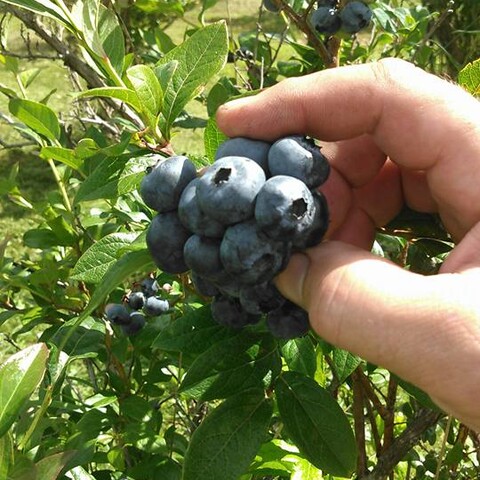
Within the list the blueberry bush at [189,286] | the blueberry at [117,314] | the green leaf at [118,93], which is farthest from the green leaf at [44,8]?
the blueberry at [117,314]

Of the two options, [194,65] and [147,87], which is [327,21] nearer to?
[194,65]

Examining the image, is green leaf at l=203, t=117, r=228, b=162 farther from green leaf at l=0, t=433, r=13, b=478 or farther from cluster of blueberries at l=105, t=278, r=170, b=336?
cluster of blueberries at l=105, t=278, r=170, b=336

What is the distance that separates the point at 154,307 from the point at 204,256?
0.96 meters

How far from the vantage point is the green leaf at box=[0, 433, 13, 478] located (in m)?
0.98

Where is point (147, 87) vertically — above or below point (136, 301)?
above

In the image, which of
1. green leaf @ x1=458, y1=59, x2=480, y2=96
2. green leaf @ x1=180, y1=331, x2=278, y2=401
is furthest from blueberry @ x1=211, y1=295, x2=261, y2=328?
green leaf @ x1=458, y1=59, x2=480, y2=96

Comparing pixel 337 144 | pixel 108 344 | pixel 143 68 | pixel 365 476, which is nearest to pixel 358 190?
pixel 337 144

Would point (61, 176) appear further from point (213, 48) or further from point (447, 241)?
point (447, 241)

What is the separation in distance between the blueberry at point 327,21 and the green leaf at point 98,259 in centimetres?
92

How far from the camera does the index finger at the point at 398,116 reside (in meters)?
1.03

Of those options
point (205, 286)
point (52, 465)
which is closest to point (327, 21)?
point (205, 286)

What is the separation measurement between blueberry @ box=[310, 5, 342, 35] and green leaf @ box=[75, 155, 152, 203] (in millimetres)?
885

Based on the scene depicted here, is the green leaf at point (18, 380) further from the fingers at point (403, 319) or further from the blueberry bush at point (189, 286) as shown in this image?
the fingers at point (403, 319)

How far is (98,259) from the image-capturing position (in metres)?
1.24
